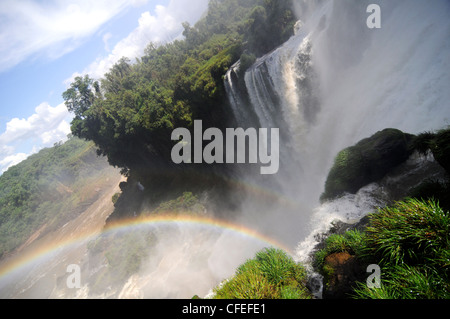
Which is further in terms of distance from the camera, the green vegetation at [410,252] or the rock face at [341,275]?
the rock face at [341,275]

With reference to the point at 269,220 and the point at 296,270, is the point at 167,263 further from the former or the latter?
the point at 296,270

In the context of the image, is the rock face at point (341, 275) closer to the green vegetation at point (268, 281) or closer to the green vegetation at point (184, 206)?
the green vegetation at point (268, 281)

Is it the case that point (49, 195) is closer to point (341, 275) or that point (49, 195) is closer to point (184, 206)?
point (184, 206)

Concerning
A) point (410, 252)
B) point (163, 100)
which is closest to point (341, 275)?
point (410, 252)

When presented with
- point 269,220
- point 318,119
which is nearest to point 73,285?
point 269,220

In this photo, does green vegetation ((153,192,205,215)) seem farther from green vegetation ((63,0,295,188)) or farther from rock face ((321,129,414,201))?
rock face ((321,129,414,201))

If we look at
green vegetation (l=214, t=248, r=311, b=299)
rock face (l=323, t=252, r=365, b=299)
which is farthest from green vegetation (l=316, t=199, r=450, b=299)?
green vegetation (l=214, t=248, r=311, b=299)

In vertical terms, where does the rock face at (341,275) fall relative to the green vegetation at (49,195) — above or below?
below

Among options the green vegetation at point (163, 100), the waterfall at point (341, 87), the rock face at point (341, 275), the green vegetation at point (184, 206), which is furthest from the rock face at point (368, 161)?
the green vegetation at point (184, 206)
